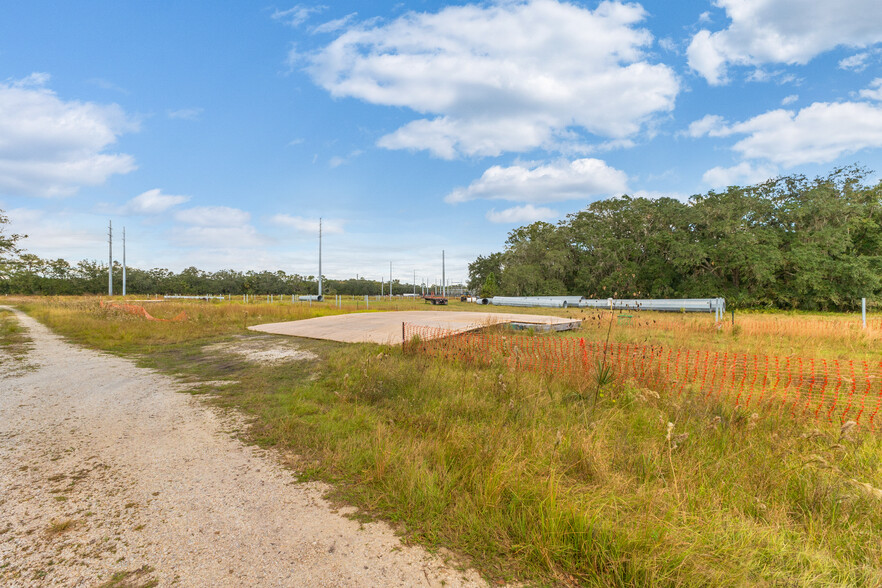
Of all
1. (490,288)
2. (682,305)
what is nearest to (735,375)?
(682,305)

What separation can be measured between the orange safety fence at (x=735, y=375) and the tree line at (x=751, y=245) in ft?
68.0

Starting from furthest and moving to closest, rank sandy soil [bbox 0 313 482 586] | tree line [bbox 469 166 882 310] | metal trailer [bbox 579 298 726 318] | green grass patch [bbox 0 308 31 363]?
tree line [bbox 469 166 882 310], metal trailer [bbox 579 298 726 318], green grass patch [bbox 0 308 31 363], sandy soil [bbox 0 313 482 586]

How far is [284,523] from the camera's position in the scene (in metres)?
2.52

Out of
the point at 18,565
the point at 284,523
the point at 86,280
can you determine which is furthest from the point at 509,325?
the point at 86,280

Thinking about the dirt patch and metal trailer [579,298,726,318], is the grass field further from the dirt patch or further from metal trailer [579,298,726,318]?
metal trailer [579,298,726,318]

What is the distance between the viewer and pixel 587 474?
3.06 meters

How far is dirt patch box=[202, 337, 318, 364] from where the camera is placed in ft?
28.8

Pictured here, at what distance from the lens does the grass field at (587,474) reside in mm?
2117

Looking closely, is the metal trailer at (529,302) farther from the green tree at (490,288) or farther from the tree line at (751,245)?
the green tree at (490,288)

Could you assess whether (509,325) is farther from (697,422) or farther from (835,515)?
(835,515)

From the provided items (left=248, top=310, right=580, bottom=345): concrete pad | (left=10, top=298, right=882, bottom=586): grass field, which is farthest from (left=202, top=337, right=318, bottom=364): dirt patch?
→ (left=10, top=298, right=882, bottom=586): grass field

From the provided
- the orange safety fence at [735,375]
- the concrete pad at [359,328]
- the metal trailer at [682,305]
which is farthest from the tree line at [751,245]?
the orange safety fence at [735,375]

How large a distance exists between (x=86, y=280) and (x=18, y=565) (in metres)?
87.0

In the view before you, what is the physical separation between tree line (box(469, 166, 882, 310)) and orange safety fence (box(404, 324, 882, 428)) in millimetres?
20728
